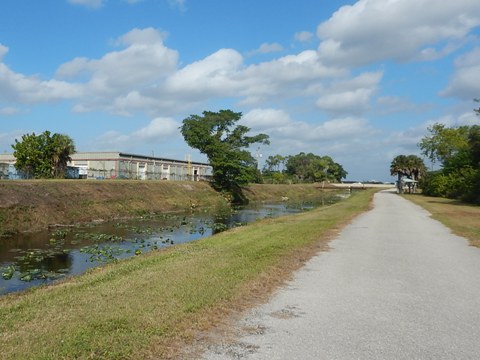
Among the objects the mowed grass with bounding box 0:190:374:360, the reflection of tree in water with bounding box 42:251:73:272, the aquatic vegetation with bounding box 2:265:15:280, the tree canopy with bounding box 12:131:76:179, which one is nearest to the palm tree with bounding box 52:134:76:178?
the tree canopy with bounding box 12:131:76:179

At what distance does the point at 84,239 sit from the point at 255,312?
1588cm

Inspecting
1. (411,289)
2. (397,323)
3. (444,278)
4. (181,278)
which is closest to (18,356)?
(181,278)

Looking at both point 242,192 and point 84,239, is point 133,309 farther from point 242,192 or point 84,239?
point 242,192

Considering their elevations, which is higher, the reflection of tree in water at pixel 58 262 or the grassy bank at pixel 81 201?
the grassy bank at pixel 81 201

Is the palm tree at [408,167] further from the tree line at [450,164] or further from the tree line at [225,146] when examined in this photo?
the tree line at [225,146]

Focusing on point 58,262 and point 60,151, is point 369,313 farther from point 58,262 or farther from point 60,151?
point 60,151

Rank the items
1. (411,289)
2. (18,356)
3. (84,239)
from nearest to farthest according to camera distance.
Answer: (18,356)
(411,289)
(84,239)

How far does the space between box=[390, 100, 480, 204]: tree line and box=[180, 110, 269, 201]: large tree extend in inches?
1096

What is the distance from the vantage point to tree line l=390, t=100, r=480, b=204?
1891 inches

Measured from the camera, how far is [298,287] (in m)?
8.79

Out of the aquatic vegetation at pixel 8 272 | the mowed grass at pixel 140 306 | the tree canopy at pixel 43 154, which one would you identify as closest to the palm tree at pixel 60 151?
the tree canopy at pixel 43 154

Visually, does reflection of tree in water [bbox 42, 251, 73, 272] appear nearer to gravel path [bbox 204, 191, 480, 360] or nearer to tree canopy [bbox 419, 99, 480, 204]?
gravel path [bbox 204, 191, 480, 360]

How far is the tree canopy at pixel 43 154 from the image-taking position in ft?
147

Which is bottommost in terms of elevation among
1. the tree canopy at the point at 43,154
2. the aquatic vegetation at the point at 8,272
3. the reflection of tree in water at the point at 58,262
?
the reflection of tree in water at the point at 58,262
